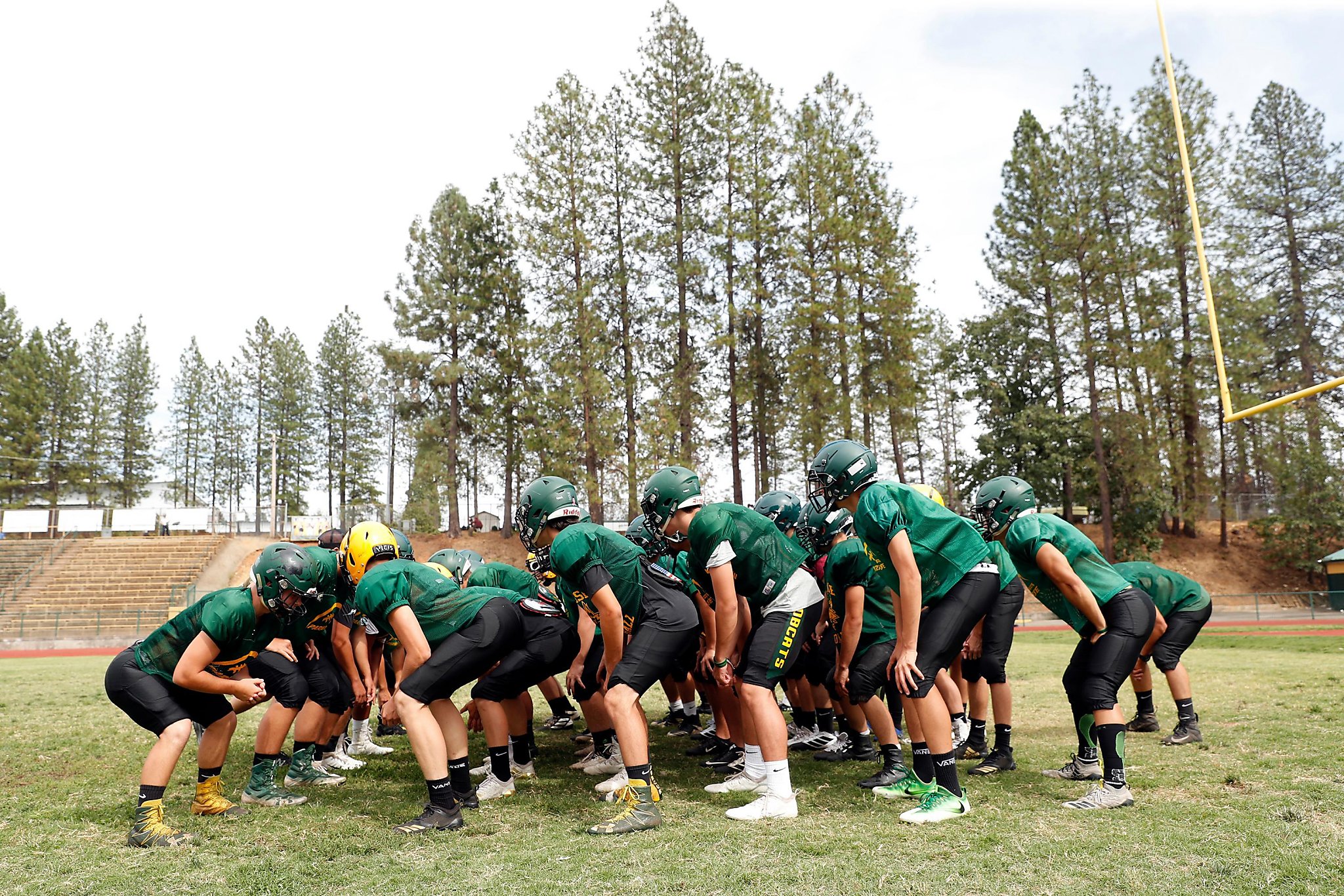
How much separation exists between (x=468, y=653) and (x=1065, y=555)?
16.3ft

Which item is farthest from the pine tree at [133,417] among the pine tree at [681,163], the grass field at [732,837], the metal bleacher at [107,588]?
the grass field at [732,837]

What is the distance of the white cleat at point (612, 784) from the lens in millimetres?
7373

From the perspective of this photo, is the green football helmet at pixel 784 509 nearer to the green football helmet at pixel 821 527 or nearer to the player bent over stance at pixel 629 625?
the green football helmet at pixel 821 527

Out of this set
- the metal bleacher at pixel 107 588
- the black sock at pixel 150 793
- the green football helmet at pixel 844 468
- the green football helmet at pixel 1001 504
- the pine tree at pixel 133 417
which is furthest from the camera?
the pine tree at pixel 133 417

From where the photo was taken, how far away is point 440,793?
6246 millimetres

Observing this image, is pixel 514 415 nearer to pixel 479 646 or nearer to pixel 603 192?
pixel 603 192

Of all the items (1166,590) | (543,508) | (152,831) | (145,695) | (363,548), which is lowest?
(152,831)

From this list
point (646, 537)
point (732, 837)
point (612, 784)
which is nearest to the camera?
Answer: point (732, 837)

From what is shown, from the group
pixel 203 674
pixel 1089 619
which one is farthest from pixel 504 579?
pixel 1089 619

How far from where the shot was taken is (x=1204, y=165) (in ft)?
130

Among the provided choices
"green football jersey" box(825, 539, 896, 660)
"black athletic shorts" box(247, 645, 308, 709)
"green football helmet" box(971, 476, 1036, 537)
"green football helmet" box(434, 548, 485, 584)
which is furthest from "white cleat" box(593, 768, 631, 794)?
"green football helmet" box(971, 476, 1036, 537)

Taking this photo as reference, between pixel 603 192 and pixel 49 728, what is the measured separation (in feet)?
103

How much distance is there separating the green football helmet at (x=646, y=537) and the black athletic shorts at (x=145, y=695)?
3907 mm

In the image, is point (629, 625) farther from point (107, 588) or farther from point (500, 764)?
point (107, 588)
